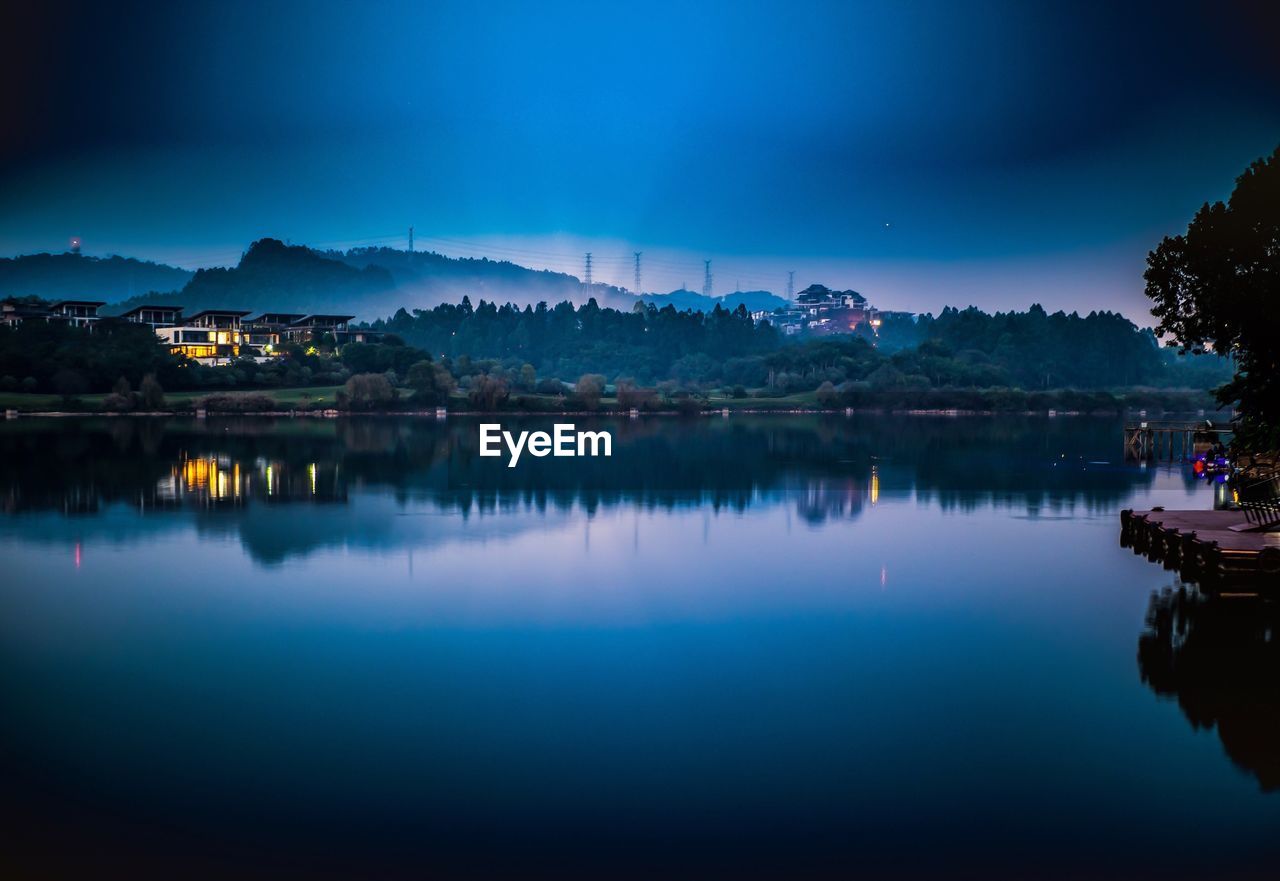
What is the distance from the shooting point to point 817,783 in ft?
51.1

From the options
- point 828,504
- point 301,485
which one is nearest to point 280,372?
point 301,485

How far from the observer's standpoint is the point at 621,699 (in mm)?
19609

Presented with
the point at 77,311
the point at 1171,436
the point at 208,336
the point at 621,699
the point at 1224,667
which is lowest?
the point at 621,699

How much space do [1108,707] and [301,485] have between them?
43.3m

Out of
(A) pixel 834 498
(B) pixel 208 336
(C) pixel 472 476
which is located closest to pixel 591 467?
(C) pixel 472 476

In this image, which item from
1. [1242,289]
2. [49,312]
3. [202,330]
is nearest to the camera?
[1242,289]

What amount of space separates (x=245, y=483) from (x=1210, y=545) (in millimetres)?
42657

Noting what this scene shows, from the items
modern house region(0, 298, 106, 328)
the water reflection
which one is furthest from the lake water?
modern house region(0, 298, 106, 328)

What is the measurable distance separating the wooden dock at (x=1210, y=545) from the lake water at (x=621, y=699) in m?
0.86

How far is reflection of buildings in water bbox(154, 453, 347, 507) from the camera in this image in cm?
4939

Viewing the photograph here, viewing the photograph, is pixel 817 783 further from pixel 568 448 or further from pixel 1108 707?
pixel 568 448

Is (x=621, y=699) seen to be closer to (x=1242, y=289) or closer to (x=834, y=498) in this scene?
(x=1242, y=289)

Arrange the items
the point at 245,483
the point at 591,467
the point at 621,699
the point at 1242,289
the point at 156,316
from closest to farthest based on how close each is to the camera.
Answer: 1. the point at 621,699
2. the point at 1242,289
3. the point at 245,483
4. the point at 591,467
5. the point at 156,316

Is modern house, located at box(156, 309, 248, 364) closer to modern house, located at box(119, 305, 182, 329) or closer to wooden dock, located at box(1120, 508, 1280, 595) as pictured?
modern house, located at box(119, 305, 182, 329)
